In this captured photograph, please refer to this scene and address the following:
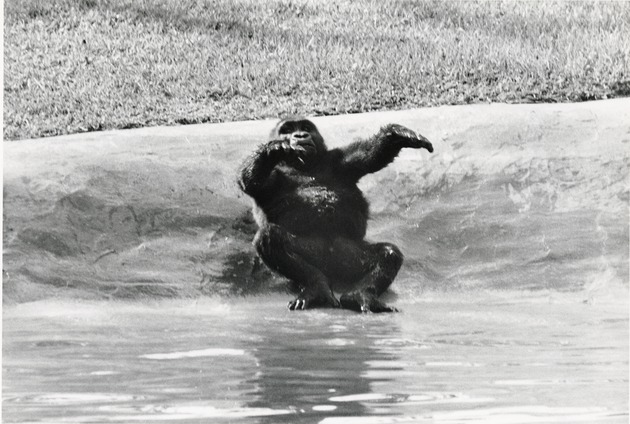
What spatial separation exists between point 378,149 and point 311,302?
1.37 m

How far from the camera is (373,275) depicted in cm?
786

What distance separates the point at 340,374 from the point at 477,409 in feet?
2.65

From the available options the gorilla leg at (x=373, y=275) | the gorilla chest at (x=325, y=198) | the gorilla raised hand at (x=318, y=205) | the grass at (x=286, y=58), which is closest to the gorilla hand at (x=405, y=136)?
the gorilla raised hand at (x=318, y=205)

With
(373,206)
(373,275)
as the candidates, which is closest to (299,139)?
(373,206)

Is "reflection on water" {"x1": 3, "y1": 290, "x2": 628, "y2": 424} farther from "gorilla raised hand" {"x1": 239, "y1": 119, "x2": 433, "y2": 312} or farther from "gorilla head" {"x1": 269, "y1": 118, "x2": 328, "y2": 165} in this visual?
"gorilla head" {"x1": 269, "y1": 118, "x2": 328, "y2": 165}

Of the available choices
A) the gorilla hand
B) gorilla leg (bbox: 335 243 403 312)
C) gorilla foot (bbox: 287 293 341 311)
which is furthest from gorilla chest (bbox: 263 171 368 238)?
gorilla foot (bbox: 287 293 341 311)

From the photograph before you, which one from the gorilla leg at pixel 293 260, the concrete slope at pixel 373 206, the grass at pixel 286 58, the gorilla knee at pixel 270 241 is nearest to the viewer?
the gorilla leg at pixel 293 260

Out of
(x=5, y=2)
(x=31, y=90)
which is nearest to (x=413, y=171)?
(x=31, y=90)

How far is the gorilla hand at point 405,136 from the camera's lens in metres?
8.14

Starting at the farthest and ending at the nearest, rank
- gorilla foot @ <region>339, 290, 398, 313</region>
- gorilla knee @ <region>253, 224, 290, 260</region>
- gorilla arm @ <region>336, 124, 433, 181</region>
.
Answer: gorilla arm @ <region>336, 124, 433, 181</region> < gorilla knee @ <region>253, 224, 290, 260</region> < gorilla foot @ <region>339, 290, 398, 313</region>

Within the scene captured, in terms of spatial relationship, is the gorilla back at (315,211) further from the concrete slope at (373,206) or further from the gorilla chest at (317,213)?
the concrete slope at (373,206)

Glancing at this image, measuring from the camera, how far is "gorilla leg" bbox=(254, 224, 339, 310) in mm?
7684

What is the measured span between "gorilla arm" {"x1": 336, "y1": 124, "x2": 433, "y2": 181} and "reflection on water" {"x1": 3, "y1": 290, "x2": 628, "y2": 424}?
1.17 metres

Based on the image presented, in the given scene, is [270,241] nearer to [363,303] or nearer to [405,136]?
[363,303]
